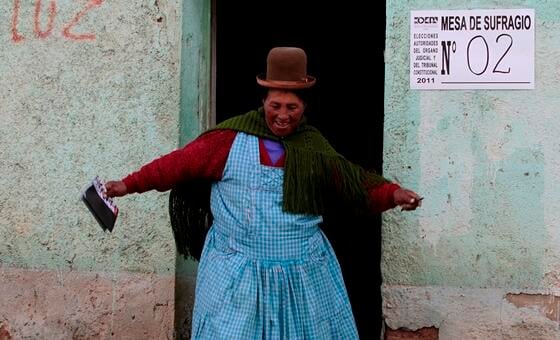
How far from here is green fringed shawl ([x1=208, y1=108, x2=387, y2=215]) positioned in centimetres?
331

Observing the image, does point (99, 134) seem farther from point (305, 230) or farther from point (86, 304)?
point (305, 230)

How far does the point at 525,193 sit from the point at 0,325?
3026 millimetres

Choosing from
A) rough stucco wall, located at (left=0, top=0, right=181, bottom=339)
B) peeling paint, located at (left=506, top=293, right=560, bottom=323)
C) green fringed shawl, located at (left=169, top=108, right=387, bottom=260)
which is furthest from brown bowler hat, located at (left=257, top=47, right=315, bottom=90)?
peeling paint, located at (left=506, top=293, right=560, bottom=323)

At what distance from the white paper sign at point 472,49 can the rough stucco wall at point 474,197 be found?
4cm

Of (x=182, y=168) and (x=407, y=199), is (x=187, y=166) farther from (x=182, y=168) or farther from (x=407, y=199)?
(x=407, y=199)

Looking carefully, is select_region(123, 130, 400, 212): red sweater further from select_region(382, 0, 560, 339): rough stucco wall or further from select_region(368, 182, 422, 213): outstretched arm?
select_region(382, 0, 560, 339): rough stucco wall

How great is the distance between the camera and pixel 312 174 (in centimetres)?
335

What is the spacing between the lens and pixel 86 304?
4543mm

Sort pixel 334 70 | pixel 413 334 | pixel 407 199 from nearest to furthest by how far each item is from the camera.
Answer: pixel 407 199 → pixel 413 334 → pixel 334 70

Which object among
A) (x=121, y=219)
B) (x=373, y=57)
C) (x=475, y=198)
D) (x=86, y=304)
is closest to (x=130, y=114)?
(x=121, y=219)

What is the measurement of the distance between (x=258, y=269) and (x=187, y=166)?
0.52 metres

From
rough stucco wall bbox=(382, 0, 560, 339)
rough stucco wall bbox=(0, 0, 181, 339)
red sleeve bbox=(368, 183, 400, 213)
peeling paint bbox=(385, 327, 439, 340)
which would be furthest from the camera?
rough stucco wall bbox=(0, 0, 181, 339)

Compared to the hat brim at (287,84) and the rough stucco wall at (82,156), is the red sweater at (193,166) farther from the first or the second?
the rough stucco wall at (82,156)

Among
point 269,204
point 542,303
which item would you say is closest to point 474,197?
point 542,303
